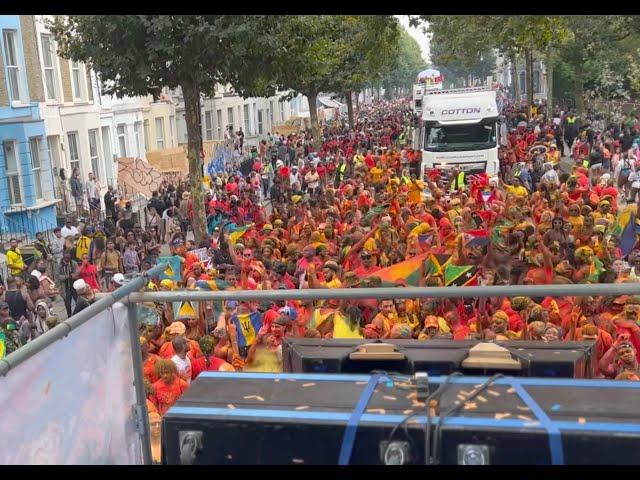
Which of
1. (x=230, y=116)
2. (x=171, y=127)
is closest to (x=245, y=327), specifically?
(x=171, y=127)

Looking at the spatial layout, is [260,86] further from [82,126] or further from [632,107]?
[632,107]

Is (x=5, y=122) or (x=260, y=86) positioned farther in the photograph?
(x=5, y=122)

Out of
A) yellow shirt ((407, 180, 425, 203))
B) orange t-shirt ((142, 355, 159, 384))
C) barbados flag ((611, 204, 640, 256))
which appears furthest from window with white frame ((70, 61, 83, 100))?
orange t-shirt ((142, 355, 159, 384))

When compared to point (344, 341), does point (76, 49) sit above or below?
above

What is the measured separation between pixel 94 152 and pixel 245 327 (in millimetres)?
22873

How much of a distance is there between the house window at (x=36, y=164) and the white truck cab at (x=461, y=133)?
431 inches

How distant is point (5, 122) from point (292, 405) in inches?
814

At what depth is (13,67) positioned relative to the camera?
2188cm

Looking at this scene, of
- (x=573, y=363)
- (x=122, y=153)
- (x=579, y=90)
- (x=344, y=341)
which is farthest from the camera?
(x=579, y=90)

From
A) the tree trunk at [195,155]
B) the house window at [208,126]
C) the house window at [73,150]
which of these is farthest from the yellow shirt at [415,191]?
the house window at [208,126]

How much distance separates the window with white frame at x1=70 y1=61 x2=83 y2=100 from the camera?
26.9 m

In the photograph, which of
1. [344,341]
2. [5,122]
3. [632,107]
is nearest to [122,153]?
[5,122]

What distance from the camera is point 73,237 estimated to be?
47.7 ft

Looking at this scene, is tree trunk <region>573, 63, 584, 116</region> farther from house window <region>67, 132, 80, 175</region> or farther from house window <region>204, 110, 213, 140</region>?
house window <region>67, 132, 80, 175</region>
